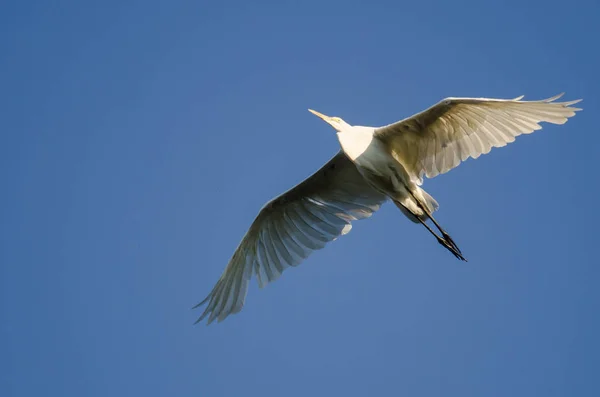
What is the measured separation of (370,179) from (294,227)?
1.76m

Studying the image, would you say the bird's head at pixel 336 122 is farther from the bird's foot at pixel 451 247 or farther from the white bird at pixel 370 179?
the bird's foot at pixel 451 247

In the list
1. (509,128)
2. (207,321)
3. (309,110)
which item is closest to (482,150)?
(509,128)

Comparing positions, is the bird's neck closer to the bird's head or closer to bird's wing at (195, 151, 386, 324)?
the bird's head

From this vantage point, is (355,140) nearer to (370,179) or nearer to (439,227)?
(370,179)

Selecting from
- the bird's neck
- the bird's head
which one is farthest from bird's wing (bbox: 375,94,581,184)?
the bird's head

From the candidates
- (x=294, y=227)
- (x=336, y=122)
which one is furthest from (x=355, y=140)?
(x=294, y=227)

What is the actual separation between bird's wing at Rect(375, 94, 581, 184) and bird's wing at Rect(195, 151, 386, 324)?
1.08 meters

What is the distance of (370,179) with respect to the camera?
11469mm

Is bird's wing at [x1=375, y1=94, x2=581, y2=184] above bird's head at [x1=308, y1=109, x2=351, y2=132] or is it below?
below

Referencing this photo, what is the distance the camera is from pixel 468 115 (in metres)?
11.0

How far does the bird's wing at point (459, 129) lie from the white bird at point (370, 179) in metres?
0.01

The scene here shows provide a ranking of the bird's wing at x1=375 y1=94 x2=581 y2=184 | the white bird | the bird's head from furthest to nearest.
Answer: the bird's head < the white bird < the bird's wing at x1=375 y1=94 x2=581 y2=184

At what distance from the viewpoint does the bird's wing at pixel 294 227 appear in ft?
40.5

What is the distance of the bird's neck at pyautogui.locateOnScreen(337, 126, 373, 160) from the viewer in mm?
11227
